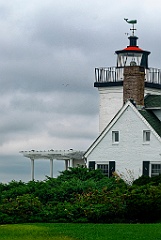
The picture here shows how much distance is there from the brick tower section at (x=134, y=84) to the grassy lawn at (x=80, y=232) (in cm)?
1815

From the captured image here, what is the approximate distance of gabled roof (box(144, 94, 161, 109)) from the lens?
47.2 meters

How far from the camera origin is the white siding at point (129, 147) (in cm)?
4466

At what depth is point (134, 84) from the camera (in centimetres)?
4684

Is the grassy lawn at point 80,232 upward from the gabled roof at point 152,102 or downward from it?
downward

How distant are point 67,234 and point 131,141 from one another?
19.7 metres

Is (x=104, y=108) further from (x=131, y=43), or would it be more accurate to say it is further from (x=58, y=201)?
(x=58, y=201)

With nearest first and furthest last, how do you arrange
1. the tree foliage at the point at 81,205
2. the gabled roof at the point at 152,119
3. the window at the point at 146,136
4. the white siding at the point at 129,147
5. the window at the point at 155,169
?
1. the tree foliage at the point at 81,205
2. the window at the point at 155,169
3. the white siding at the point at 129,147
4. the window at the point at 146,136
5. the gabled roof at the point at 152,119

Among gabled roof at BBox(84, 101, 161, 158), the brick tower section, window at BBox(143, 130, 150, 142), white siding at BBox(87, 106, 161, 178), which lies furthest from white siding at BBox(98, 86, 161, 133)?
window at BBox(143, 130, 150, 142)

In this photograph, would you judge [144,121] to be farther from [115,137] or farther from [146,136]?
[115,137]

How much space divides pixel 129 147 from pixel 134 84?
3.93m

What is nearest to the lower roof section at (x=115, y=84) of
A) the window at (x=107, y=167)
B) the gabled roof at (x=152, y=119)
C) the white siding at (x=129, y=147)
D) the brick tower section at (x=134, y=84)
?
the brick tower section at (x=134, y=84)

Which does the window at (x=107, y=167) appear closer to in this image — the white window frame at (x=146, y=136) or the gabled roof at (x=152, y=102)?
the white window frame at (x=146, y=136)

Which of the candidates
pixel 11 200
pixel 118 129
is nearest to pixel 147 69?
pixel 118 129

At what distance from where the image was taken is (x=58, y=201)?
112ft
